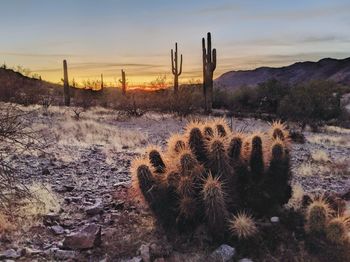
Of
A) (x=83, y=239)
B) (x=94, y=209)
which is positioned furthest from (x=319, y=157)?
(x=83, y=239)

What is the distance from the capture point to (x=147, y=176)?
615 cm

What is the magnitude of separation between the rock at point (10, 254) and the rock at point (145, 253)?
4.33 ft

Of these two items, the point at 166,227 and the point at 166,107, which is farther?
the point at 166,107

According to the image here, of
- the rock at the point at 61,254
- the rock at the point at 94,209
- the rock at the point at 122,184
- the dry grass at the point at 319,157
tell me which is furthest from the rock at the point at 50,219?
the dry grass at the point at 319,157

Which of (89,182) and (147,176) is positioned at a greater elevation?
(147,176)

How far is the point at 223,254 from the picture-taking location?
547 cm

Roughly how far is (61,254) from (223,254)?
175 centimetres

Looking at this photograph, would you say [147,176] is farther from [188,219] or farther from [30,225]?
[30,225]

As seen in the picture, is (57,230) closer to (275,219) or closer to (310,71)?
(275,219)

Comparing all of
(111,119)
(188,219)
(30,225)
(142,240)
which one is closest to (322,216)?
(188,219)

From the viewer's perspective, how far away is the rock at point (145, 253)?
17.8ft

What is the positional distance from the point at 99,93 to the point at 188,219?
37.5 m

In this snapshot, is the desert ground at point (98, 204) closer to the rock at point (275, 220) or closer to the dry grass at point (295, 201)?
the dry grass at point (295, 201)

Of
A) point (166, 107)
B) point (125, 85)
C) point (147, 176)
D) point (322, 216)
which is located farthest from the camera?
point (125, 85)
